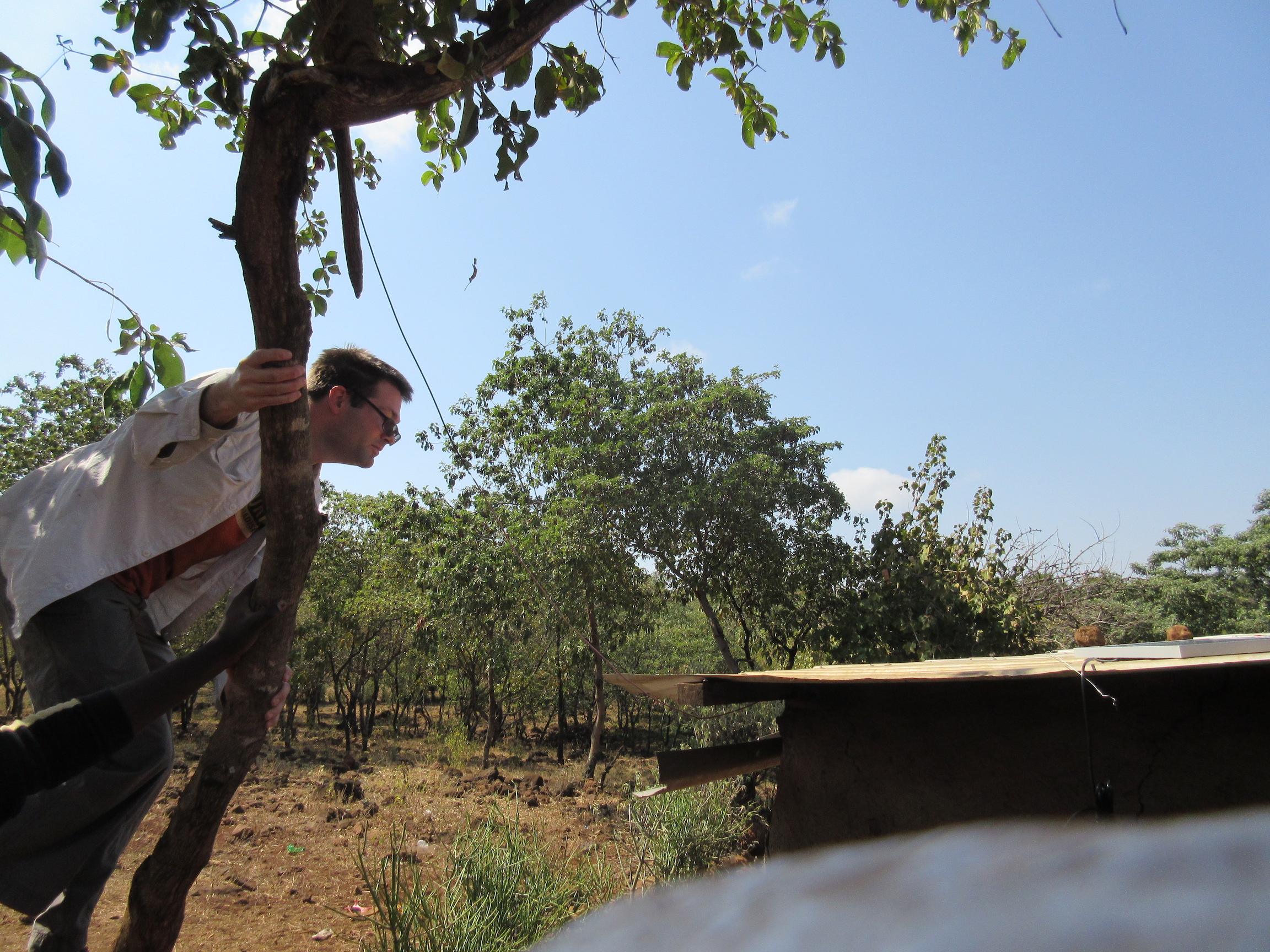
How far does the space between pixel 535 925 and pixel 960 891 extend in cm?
461

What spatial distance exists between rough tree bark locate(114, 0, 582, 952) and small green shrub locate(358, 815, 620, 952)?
2.04 metres

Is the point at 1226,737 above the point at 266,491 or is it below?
below

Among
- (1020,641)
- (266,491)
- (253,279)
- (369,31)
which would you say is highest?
(369,31)

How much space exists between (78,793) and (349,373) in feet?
3.81

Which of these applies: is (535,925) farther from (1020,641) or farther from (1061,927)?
(1020,641)

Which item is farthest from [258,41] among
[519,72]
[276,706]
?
[276,706]

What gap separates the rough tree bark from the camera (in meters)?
1.50

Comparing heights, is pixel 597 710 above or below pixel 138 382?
below

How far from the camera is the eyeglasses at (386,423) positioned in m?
2.07

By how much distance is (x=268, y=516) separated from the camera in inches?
68.0

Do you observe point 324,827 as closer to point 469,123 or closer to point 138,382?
point 138,382

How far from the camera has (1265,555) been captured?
20828mm

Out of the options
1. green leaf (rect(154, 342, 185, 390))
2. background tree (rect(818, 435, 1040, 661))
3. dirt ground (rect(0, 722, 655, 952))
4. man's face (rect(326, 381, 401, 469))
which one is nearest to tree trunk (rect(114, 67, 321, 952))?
man's face (rect(326, 381, 401, 469))

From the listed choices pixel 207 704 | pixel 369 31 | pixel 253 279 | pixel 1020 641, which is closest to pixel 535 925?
pixel 253 279
